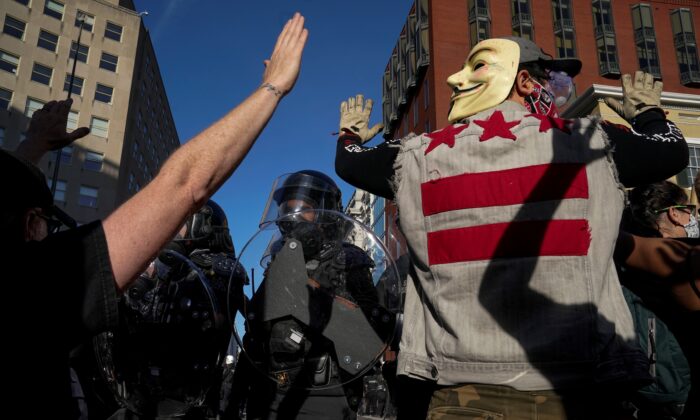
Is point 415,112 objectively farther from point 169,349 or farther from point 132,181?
point 169,349

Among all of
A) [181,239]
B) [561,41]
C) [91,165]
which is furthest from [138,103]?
[181,239]

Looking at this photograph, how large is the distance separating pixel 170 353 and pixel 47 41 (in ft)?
125

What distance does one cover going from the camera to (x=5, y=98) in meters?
30.6

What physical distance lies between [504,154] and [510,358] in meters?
0.69

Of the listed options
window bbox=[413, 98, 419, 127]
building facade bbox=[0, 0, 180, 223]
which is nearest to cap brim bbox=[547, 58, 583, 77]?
building facade bbox=[0, 0, 180, 223]

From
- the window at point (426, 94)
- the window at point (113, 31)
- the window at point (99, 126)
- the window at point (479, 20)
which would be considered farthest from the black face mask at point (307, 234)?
the window at point (113, 31)

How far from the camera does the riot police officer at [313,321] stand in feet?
8.78

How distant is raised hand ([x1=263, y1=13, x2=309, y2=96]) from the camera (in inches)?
53.9

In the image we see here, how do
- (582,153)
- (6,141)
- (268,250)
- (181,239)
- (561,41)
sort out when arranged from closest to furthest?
(582,153) → (268,250) → (181,239) → (6,141) → (561,41)

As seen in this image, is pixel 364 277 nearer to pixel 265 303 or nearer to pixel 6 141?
pixel 265 303

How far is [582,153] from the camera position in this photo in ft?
5.39

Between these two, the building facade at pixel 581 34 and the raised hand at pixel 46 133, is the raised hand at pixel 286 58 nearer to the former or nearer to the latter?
the raised hand at pixel 46 133

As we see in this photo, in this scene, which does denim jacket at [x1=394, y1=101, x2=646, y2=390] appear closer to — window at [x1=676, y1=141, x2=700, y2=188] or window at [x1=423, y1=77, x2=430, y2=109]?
window at [x1=676, y1=141, x2=700, y2=188]

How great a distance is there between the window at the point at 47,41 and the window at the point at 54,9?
1.56 m
